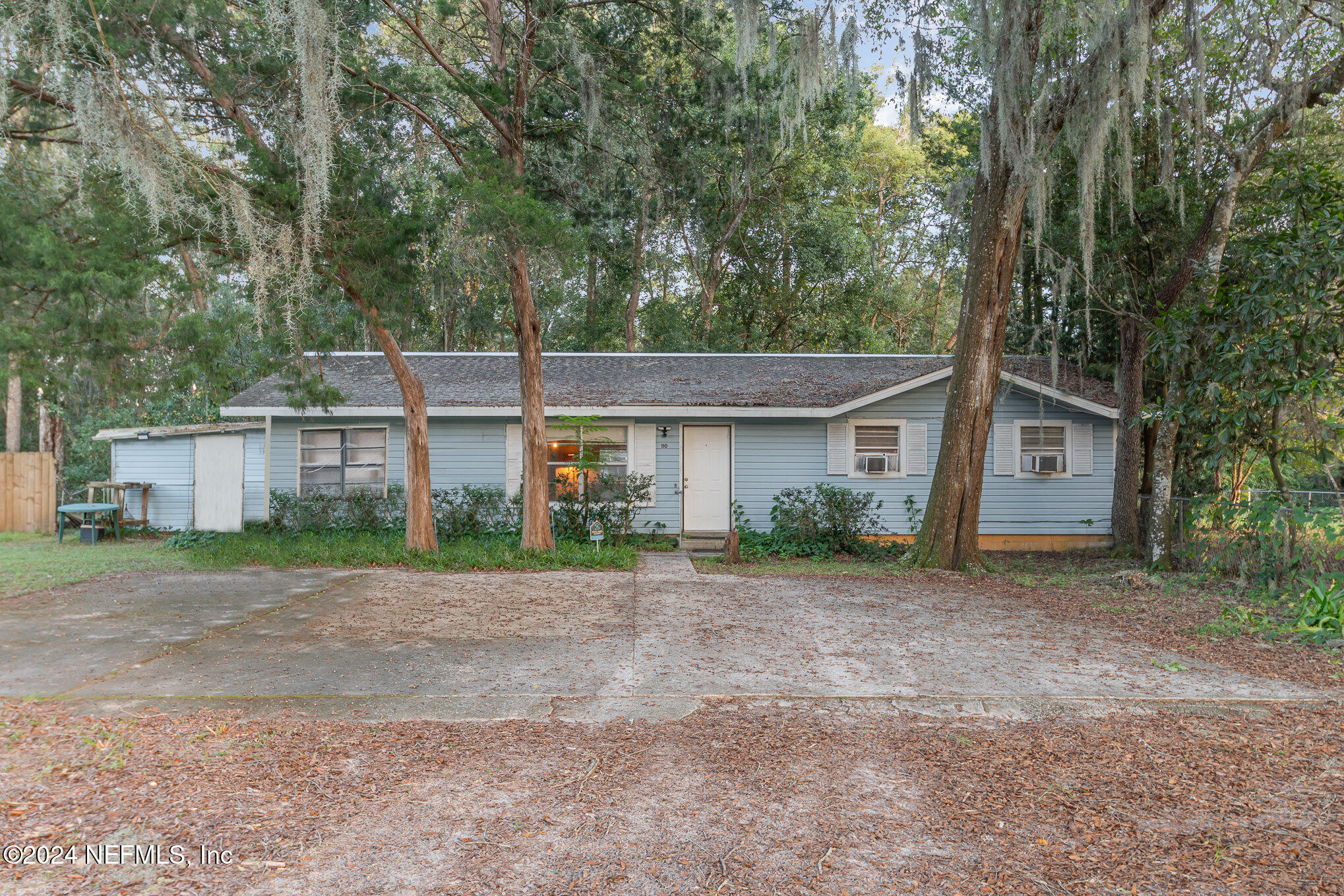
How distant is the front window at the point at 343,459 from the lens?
12.4 meters

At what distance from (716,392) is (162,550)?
944 cm

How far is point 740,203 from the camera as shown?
19062mm

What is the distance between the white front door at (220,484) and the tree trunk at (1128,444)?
1476 centimetres

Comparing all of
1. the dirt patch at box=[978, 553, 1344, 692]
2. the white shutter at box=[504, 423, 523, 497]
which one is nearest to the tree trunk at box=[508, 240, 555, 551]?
the white shutter at box=[504, 423, 523, 497]

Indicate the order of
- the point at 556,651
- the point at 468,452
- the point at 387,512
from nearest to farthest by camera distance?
the point at 556,651, the point at 387,512, the point at 468,452

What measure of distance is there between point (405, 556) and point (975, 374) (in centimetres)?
821

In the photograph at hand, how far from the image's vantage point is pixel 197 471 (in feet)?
43.4

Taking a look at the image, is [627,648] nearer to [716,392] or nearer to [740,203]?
[716,392]

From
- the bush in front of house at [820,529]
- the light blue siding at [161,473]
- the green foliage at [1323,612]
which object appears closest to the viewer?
the green foliage at [1323,612]

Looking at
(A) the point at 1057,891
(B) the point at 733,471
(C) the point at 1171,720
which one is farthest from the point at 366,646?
(B) the point at 733,471

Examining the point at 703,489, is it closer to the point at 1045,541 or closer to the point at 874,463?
the point at 874,463

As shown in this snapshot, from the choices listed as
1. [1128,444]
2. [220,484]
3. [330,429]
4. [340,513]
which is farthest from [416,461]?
[1128,444]

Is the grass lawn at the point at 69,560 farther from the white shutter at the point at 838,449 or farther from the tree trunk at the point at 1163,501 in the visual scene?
the tree trunk at the point at 1163,501

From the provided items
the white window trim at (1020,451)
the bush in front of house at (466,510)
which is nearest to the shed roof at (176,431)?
the bush in front of house at (466,510)
